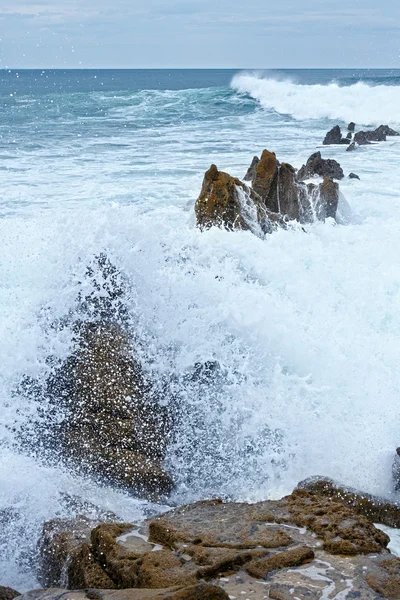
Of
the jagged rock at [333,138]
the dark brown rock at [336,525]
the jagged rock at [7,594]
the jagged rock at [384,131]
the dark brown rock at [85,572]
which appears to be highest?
the jagged rock at [384,131]

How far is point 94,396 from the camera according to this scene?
5633mm

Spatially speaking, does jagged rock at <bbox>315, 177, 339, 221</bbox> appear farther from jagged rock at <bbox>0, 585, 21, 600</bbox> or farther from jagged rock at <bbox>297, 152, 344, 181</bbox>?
jagged rock at <bbox>0, 585, 21, 600</bbox>

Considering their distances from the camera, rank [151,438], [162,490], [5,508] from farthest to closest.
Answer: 1. [151,438]
2. [162,490]
3. [5,508]

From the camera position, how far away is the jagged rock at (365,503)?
4.57m

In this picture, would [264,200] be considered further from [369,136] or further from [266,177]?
[369,136]

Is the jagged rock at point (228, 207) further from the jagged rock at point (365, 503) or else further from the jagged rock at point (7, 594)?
the jagged rock at point (7, 594)

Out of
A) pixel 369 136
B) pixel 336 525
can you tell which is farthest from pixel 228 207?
pixel 369 136

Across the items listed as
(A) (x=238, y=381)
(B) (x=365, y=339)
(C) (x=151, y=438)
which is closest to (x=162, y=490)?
(C) (x=151, y=438)

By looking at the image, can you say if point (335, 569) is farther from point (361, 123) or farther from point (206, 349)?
point (361, 123)

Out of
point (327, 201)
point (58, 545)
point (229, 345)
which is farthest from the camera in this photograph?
point (327, 201)

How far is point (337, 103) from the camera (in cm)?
4041

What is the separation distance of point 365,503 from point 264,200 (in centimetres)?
757

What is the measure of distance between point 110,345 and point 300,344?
190 cm

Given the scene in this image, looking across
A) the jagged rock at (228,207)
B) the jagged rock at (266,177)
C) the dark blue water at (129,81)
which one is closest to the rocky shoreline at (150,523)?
the jagged rock at (228,207)
